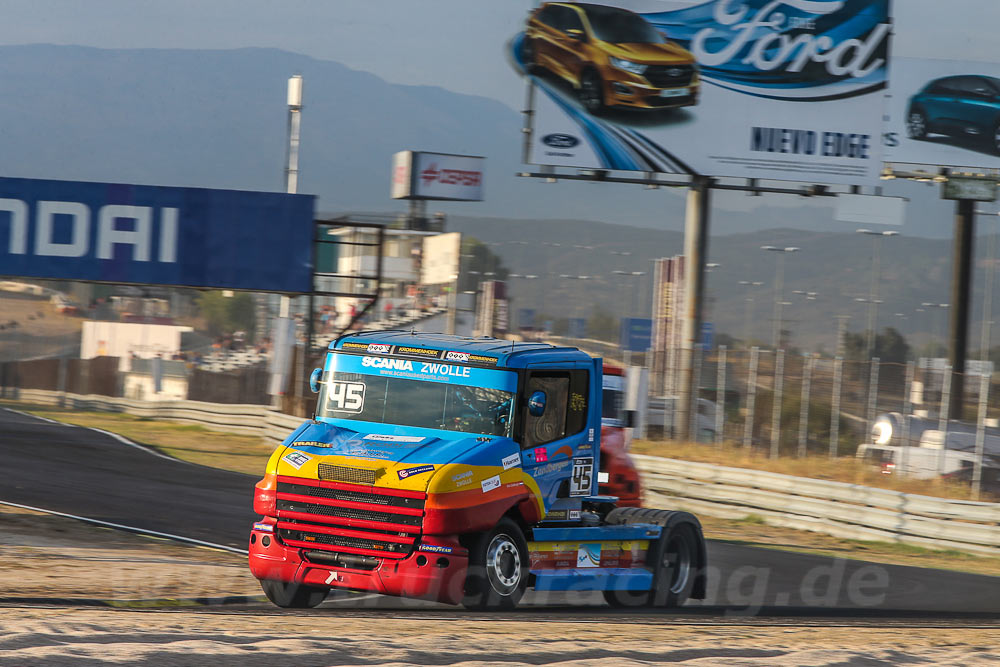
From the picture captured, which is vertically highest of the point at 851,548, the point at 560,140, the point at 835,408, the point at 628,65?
the point at 628,65

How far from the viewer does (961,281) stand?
140ft

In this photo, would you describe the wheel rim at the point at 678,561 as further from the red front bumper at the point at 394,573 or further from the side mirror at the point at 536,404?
the red front bumper at the point at 394,573

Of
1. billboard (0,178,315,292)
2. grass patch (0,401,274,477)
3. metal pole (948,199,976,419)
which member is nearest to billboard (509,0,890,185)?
billboard (0,178,315,292)

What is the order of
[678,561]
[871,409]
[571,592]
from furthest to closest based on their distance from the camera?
[871,409] → [571,592] → [678,561]

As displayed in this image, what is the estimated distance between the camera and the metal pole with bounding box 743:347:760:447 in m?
27.9

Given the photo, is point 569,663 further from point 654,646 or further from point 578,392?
point 578,392

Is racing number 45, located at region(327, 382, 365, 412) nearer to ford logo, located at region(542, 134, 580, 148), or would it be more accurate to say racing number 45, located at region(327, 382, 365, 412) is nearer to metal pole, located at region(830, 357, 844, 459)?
metal pole, located at region(830, 357, 844, 459)

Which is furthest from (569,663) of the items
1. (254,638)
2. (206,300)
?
(206,300)

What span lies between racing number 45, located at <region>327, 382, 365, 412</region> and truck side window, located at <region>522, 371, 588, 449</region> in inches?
58.9

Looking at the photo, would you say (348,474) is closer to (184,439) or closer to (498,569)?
(498,569)

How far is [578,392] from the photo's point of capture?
1152 centimetres

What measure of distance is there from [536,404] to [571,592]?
9.29 feet

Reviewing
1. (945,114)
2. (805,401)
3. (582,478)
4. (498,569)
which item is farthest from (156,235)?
(945,114)

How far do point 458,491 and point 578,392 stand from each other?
1.99 m
